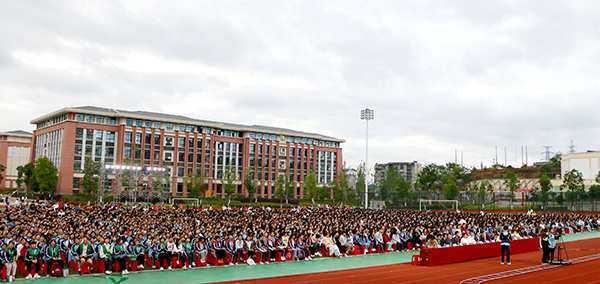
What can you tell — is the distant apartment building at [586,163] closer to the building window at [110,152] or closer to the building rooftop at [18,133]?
the building window at [110,152]

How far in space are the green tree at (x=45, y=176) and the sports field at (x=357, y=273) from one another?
206 ft

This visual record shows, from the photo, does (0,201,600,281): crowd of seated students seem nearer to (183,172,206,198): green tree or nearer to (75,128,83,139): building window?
(183,172,206,198): green tree

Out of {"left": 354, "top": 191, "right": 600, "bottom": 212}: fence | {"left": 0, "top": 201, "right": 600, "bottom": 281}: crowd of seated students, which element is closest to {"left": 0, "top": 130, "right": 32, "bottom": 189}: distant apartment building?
{"left": 354, "top": 191, "right": 600, "bottom": 212}: fence

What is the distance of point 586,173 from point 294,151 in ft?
198

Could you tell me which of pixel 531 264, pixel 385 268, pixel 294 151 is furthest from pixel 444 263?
pixel 294 151

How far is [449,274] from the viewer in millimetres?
16297

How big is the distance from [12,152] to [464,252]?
111022 millimetres

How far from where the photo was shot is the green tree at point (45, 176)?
6825 cm

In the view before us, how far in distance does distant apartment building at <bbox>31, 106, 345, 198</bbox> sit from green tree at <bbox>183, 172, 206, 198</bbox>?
299cm

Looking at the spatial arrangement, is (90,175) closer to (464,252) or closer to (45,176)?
(45,176)

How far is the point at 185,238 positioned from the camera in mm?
17375

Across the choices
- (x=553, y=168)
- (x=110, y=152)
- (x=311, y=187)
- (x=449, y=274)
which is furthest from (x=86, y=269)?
(x=553, y=168)

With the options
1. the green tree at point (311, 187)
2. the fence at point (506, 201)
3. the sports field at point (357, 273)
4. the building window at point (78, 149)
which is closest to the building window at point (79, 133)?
the building window at point (78, 149)

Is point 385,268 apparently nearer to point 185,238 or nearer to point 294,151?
point 185,238
